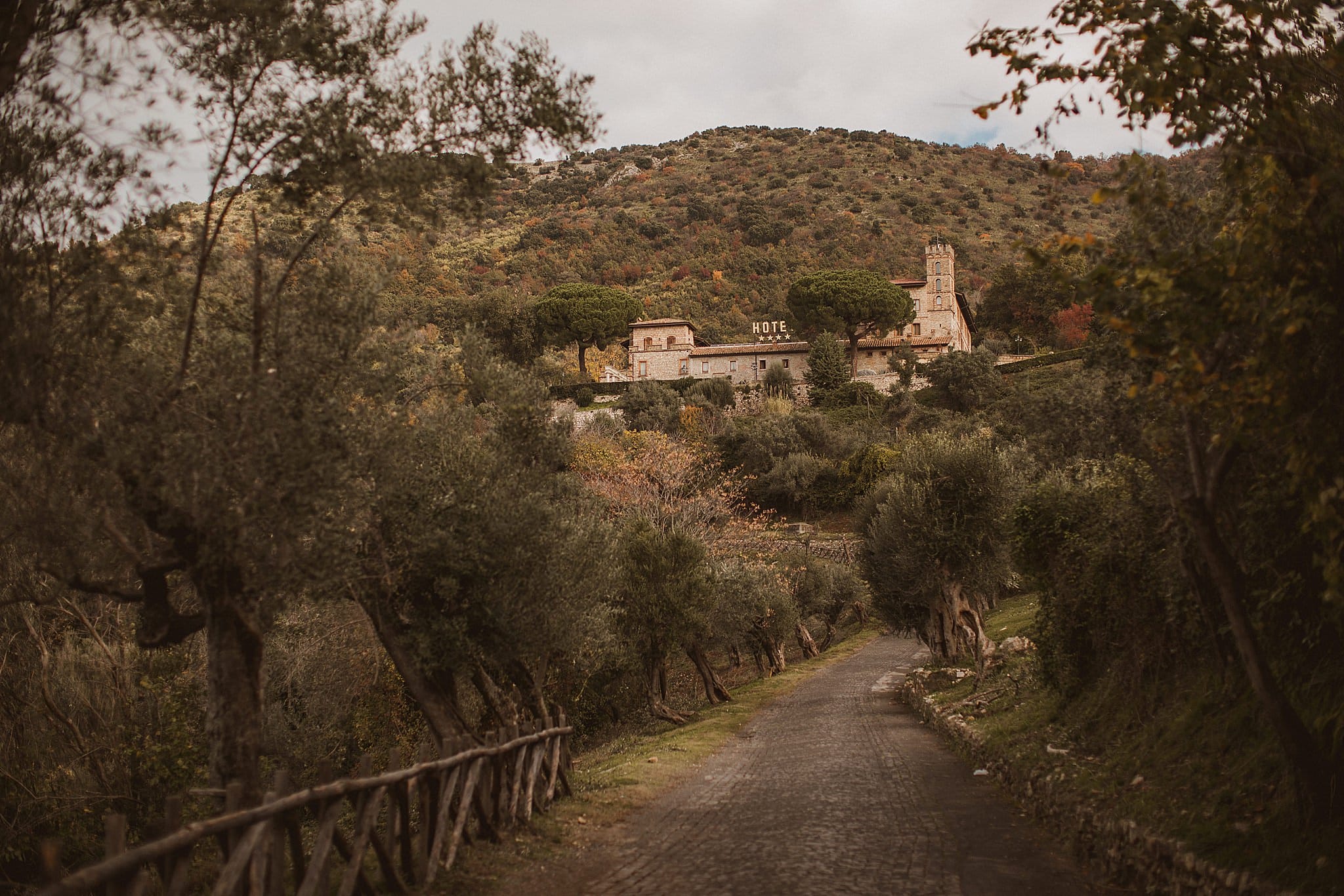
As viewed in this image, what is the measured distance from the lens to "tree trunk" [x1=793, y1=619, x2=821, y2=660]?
44.4 meters

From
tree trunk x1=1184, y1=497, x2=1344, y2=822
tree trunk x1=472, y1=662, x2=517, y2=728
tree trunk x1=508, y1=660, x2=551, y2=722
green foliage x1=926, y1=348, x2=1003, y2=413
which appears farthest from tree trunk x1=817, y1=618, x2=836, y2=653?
tree trunk x1=1184, y1=497, x2=1344, y2=822

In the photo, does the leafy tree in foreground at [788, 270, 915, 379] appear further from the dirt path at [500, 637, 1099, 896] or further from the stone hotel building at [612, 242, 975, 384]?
the dirt path at [500, 637, 1099, 896]

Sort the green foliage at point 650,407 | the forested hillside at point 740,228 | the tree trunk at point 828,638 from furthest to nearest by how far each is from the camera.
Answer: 1. the forested hillside at point 740,228
2. the green foliage at point 650,407
3. the tree trunk at point 828,638

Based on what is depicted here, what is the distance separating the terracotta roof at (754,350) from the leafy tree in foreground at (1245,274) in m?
85.9

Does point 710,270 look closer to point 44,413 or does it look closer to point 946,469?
point 946,469

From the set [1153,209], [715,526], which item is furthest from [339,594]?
[715,526]

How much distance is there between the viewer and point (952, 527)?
27969mm

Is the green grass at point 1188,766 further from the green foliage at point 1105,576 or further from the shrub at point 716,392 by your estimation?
the shrub at point 716,392

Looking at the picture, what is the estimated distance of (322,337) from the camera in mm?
9258

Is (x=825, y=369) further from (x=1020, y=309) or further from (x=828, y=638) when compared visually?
(x=828, y=638)

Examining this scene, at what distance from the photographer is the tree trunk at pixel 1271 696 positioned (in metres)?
7.96

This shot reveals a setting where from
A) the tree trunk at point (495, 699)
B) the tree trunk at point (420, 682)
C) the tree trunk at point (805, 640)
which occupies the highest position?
the tree trunk at point (420, 682)

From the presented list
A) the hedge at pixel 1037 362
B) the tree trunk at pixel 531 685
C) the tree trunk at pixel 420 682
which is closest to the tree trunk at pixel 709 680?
the tree trunk at pixel 531 685

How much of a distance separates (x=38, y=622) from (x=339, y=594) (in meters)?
13.2
